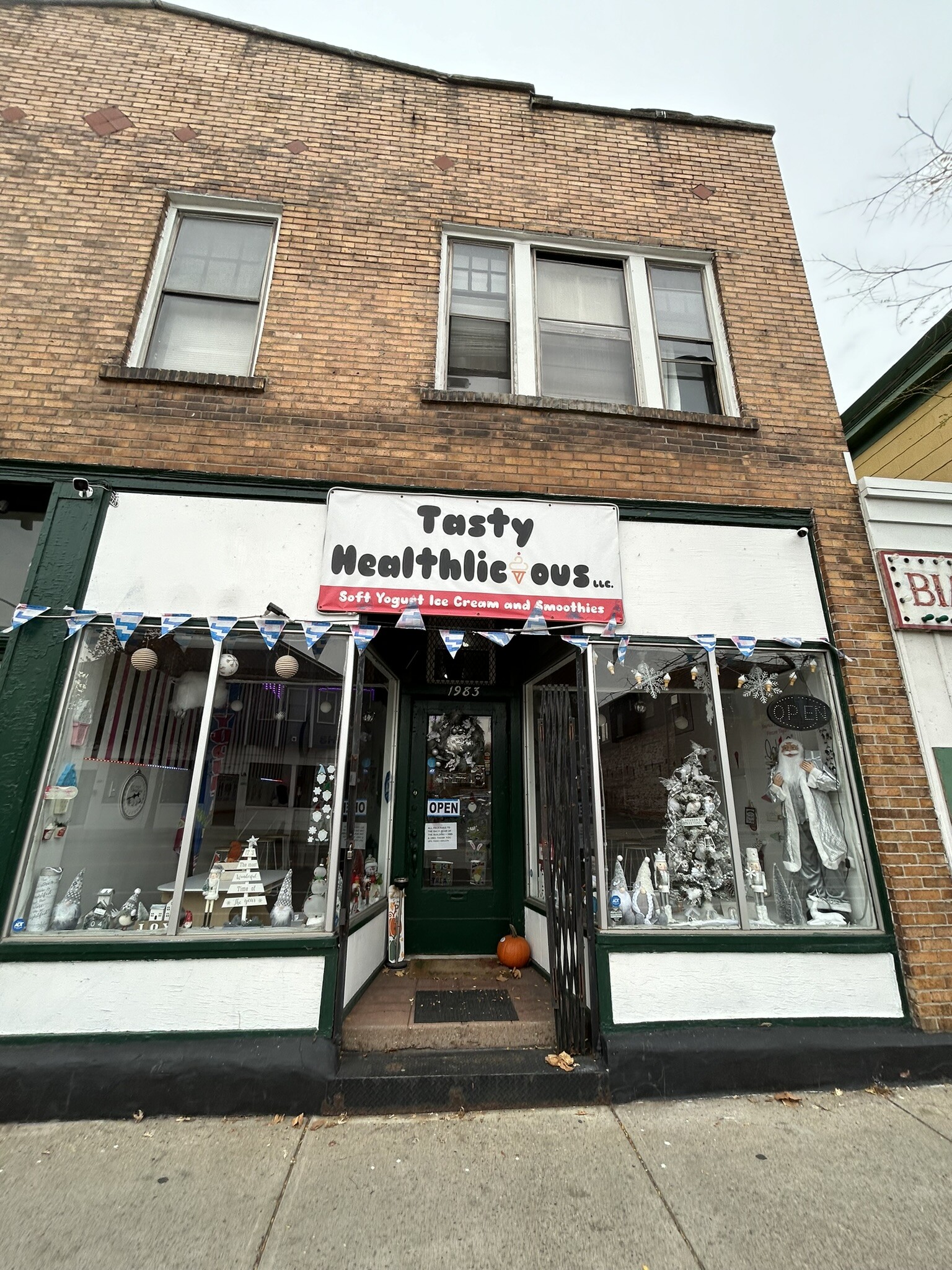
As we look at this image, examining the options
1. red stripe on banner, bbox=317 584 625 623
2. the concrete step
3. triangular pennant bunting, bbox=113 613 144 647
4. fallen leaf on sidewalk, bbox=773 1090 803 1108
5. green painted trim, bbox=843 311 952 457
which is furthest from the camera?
green painted trim, bbox=843 311 952 457

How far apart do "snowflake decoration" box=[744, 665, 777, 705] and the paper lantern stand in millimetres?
4703

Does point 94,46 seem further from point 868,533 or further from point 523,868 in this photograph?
point 523,868

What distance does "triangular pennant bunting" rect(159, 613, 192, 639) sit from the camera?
4.55 meters

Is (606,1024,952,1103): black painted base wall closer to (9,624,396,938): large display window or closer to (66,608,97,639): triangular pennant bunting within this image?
(9,624,396,938): large display window

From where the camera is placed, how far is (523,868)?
6109 millimetres

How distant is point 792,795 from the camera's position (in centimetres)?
496

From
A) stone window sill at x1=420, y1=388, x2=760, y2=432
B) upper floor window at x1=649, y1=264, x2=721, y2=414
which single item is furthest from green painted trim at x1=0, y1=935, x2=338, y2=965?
upper floor window at x1=649, y1=264, x2=721, y2=414

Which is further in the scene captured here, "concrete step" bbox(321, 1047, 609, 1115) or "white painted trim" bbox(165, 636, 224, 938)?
"white painted trim" bbox(165, 636, 224, 938)

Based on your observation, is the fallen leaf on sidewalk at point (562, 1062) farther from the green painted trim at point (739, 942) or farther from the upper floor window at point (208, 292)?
the upper floor window at point (208, 292)

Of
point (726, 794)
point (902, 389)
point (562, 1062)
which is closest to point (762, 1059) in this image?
point (562, 1062)

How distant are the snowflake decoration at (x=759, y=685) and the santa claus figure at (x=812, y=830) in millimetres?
390

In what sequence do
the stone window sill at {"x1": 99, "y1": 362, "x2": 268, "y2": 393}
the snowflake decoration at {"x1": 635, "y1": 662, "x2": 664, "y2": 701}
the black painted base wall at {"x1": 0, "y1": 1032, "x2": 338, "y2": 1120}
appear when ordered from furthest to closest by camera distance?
the stone window sill at {"x1": 99, "y1": 362, "x2": 268, "y2": 393} < the snowflake decoration at {"x1": 635, "y1": 662, "x2": 664, "y2": 701} < the black painted base wall at {"x1": 0, "y1": 1032, "x2": 338, "y2": 1120}

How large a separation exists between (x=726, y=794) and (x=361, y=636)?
3097 millimetres

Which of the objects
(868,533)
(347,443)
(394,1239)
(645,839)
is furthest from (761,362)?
(394,1239)
